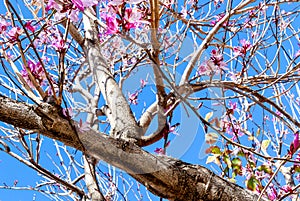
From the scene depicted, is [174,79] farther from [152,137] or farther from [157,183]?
[157,183]

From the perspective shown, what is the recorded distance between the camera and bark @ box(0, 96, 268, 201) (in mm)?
941

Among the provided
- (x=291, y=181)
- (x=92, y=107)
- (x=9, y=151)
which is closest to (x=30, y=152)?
(x=9, y=151)

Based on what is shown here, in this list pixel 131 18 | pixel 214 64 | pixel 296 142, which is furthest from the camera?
pixel 214 64

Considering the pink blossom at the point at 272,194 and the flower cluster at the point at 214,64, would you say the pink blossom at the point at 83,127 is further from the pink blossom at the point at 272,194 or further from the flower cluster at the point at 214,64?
the pink blossom at the point at 272,194

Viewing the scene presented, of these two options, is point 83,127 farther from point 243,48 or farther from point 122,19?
point 243,48

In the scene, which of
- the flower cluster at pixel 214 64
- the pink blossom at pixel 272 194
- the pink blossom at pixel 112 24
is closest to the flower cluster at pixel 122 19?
the pink blossom at pixel 112 24

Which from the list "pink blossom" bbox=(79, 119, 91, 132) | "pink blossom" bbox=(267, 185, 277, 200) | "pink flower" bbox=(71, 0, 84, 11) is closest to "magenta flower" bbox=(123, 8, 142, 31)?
"pink flower" bbox=(71, 0, 84, 11)

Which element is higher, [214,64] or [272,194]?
[214,64]

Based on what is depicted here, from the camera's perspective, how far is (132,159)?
100 centimetres

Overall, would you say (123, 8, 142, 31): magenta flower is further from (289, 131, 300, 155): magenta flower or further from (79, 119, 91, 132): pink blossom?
(289, 131, 300, 155): magenta flower

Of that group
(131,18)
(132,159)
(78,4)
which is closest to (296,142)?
(132,159)

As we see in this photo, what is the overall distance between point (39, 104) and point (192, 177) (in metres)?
0.50

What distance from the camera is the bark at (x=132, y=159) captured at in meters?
0.94

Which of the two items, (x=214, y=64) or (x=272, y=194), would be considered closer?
(x=214, y=64)
